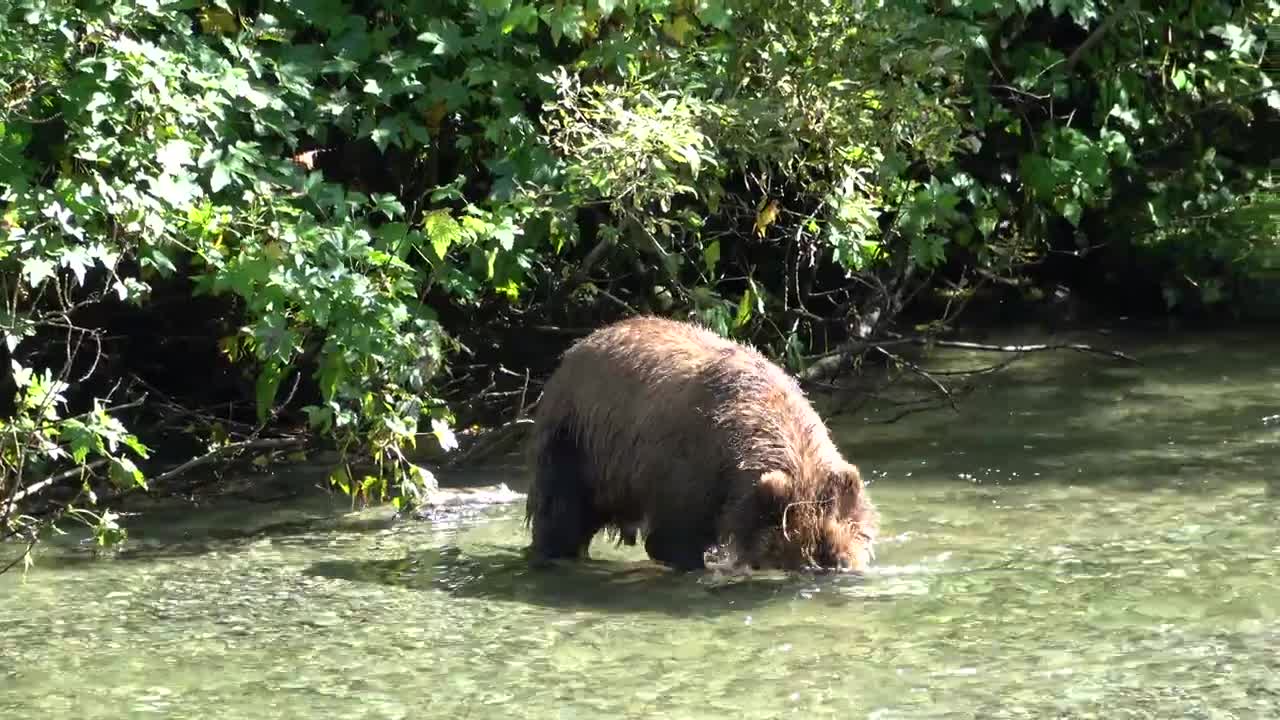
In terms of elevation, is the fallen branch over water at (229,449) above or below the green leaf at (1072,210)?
below

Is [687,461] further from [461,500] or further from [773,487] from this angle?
[461,500]

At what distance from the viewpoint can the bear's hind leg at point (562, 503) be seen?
8.61m

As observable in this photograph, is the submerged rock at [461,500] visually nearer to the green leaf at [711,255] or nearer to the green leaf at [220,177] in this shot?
the green leaf at [711,255]

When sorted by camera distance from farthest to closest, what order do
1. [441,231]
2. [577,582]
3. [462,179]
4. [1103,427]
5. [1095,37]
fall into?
[1095,37] < [1103,427] < [462,179] < [441,231] < [577,582]

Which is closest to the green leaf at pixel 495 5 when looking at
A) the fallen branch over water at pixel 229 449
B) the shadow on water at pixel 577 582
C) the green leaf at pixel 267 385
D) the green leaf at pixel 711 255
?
the green leaf at pixel 711 255

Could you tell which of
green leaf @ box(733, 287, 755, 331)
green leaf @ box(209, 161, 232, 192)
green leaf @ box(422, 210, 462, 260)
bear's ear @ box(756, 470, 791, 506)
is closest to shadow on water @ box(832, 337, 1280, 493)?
green leaf @ box(733, 287, 755, 331)

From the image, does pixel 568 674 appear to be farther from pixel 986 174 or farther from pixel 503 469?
pixel 986 174

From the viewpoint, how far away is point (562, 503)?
8633 mm

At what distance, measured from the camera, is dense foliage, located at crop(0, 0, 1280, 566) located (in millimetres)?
8797

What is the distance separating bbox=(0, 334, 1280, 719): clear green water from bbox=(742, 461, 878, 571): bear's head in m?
0.12

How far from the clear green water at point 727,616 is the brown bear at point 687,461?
19cm

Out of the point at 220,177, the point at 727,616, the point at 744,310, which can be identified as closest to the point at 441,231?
the point at 220,177

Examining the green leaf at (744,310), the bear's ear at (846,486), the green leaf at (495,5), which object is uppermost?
the green leaf at (495,5)

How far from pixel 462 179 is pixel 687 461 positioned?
2615 mm
